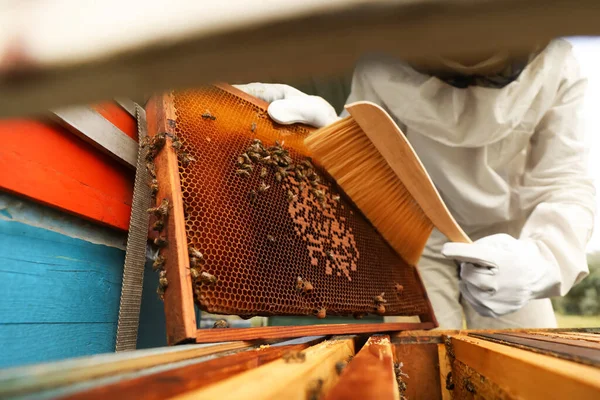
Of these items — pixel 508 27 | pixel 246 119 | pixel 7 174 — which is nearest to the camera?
pixel 508 27

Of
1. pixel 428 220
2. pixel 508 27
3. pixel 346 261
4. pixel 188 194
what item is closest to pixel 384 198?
pixel 428 220

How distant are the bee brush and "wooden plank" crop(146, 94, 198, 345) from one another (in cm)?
69

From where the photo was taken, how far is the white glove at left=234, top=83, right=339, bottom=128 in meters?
1.71

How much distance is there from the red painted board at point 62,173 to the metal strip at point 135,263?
0.20 ft

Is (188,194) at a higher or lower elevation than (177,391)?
higher

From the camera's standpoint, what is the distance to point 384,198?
178 cm

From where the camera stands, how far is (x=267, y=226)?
1.32 metres

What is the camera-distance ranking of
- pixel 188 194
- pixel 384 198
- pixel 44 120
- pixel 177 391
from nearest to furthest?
pixel 177 391 → pixel 44 120 → pixel 188 194 → pixel 384 198

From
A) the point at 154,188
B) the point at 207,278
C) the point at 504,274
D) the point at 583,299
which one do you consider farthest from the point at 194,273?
the point at 583,299

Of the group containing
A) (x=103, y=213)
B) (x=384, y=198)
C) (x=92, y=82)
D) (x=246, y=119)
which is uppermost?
(x=246, y=119)

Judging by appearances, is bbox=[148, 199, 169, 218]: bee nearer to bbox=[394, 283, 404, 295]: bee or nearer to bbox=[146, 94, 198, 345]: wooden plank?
bbox=[146, 94, 198, 345]: wooden plank

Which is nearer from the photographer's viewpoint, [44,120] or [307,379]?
[307,379]

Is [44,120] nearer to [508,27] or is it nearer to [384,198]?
[508,27]

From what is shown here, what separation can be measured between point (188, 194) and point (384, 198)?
100cm
